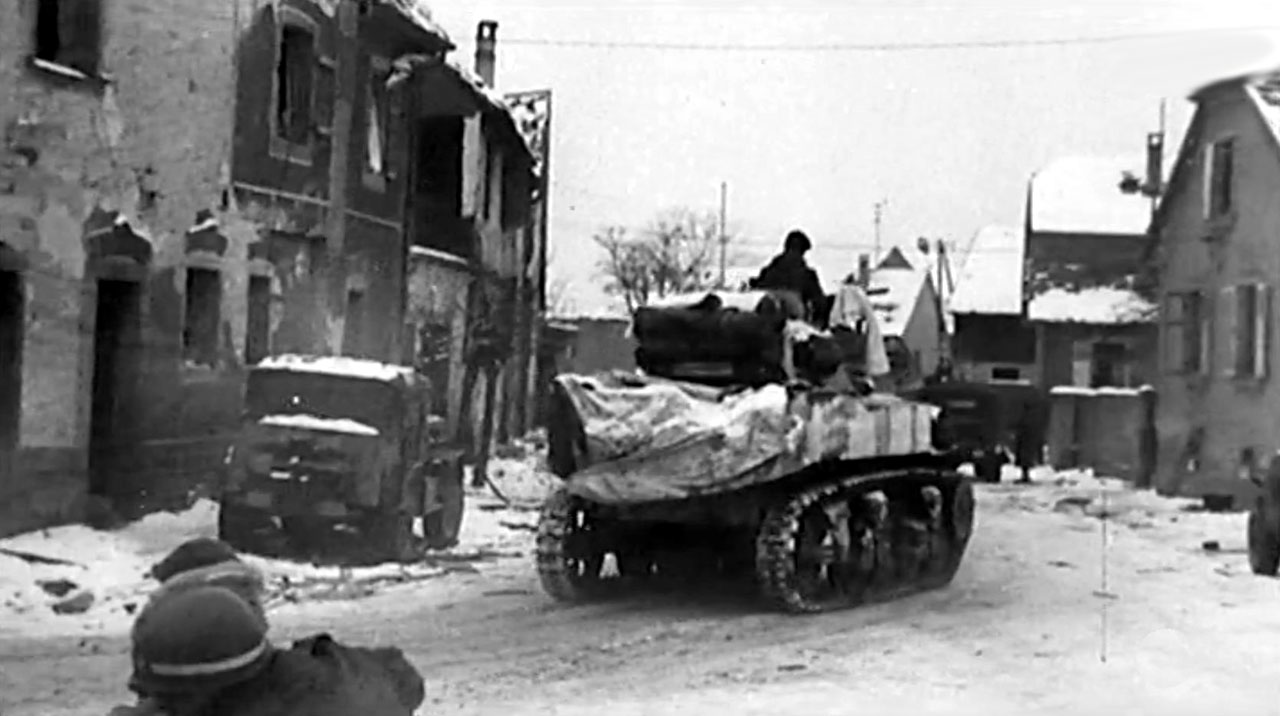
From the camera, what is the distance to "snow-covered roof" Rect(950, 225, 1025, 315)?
1016cm

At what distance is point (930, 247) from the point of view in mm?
5176

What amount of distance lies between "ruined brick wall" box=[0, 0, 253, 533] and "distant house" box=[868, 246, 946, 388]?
2928 millimetres

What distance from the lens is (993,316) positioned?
512 inches

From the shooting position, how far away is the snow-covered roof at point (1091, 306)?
389 inches

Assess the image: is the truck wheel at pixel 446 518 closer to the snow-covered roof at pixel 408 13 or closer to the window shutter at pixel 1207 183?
the snow-covered roof at pixel 408 13

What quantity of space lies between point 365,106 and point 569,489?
274 centimetres

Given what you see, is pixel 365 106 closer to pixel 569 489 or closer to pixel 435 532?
pixel 435 532

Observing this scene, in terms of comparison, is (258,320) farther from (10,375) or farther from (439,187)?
(439,187)

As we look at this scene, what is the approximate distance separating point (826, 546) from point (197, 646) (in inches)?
201

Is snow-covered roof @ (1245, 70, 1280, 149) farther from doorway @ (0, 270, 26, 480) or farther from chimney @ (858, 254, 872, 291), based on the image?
doorway @ (0, 270, 26, 480)

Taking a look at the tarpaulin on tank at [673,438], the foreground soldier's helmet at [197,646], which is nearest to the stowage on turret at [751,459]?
the tarpaulin on tank at [673,438]

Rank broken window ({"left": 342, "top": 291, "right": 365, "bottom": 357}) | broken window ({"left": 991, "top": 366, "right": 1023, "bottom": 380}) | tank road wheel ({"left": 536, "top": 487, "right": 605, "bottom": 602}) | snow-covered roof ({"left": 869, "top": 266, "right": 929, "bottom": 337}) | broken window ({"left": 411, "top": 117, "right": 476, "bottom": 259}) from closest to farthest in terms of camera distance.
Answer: tank road wheel ({"left": 536, "top": 487, "right": 605, "bottom": 602}) → snow-covered roof ({"left": 869, "top": 266, "right": 929, "bottom": 337}) → broken window ({"left": 342, "top": 291, "right": 365, "bottom": 357}) → broken window ({"left": 411, "top": 117, "right": 476, "bottom": 259}) → broken window ({"left": 991, "top": 366, "right": 1023, "bottom": 380})

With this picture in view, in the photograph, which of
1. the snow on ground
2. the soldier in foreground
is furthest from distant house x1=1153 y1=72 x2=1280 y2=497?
the soldier in foreground

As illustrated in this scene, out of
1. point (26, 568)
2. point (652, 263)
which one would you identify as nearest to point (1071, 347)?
point (652, 263)
